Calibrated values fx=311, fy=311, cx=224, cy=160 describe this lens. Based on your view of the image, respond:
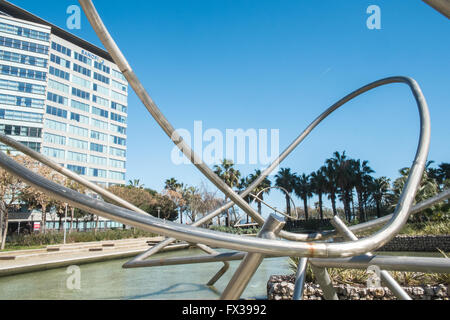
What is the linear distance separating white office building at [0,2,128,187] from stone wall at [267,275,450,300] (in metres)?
52.3

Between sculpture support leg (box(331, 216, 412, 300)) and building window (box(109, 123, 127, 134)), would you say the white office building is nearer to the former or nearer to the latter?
building window (box(109, 123, 127, 134))

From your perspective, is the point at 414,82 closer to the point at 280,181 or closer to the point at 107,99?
the point at 280,181

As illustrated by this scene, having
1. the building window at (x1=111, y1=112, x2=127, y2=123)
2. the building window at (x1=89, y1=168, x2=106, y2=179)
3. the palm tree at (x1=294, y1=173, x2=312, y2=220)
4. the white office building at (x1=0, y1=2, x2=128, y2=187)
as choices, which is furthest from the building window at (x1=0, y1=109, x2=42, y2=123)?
the palm tree at (x1=294, y1=173, x2=312, y2=220)

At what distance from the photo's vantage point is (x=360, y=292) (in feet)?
20.7

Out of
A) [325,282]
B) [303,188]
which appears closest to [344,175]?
[303,188]

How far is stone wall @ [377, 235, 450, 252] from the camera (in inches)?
731

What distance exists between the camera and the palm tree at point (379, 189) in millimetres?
46188

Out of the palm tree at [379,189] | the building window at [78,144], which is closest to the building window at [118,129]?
the building window at [78,144]

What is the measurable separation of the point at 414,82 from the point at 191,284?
7857 millimetres

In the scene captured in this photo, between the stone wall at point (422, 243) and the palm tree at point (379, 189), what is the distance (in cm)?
2681

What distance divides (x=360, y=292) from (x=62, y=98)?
194 ft

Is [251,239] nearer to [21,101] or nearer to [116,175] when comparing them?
[21,101]

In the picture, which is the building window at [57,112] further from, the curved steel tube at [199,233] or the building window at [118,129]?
the curved steel tube at [199,233]
